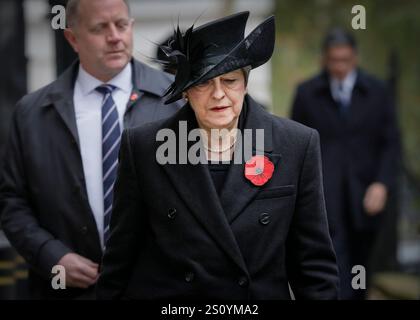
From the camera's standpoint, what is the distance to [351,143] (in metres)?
7.32

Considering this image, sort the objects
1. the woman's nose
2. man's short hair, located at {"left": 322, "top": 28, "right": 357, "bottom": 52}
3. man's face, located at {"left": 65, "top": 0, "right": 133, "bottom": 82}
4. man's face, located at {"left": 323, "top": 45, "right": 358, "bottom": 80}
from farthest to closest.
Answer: man's short hair, located at {"left": 322, "top": 28, "right": 357, "bottom": 52} → man's face, located at {"left": 323, "top": 45, "right": 358, "bottom": 80} → man's face, located at {"left": 65, "top": 0, "right": 133, "bottom": 82} → the woman's nose

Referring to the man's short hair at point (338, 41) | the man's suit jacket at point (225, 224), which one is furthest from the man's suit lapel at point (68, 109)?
the man's short hair at point (338, 41)

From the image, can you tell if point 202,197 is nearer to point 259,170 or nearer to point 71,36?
point 259,170

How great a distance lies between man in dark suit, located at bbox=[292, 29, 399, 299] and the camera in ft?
23.9

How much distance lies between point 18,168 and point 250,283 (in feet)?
4.82

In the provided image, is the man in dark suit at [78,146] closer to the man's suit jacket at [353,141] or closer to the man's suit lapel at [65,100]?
the man's suit lapel at [65,100]

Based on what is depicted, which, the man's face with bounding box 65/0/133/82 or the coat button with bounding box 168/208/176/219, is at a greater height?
the man's face with bounding box 65/0/133/82

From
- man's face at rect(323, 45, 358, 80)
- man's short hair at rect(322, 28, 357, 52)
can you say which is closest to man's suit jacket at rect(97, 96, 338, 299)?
man's face at rect(323, 45, 358, 80)

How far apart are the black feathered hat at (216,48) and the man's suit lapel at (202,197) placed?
0.64 ft

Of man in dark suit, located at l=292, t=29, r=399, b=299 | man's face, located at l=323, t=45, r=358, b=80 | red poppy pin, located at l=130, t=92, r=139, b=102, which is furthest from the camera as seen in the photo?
man's face, located at l=323, t=45, r=358, b=80

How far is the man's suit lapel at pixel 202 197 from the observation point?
382 centimetres

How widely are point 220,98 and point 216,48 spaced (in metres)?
0.19

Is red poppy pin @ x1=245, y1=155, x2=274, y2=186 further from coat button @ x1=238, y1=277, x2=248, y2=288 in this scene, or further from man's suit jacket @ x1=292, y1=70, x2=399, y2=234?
man's suit jacket @ x1=292, y1=70, x2=399, y2=234
